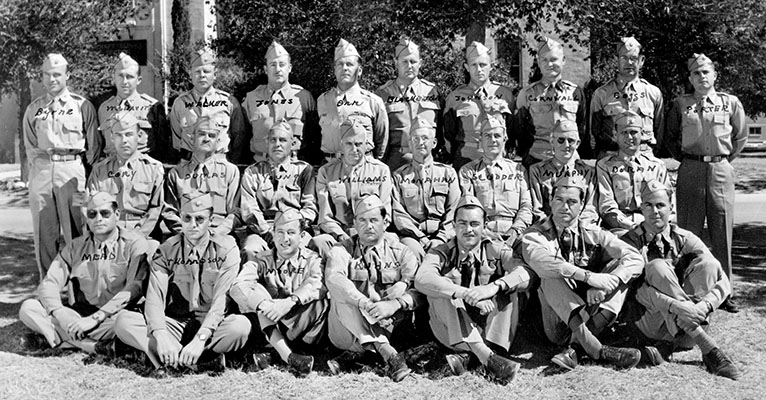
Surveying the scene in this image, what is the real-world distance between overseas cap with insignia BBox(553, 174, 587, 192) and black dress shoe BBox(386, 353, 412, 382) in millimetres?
1674

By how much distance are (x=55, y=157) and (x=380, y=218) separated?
10.3 ft

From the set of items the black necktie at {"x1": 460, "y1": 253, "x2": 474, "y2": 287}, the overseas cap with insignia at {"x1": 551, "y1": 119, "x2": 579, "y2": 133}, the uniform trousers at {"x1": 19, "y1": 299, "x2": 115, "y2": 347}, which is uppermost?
the overseas cap with insignia at {"x1": 551, "y1": 119, "x2": 579, "y2": 133}

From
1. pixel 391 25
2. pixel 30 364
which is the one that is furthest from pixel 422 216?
pixel 391 25

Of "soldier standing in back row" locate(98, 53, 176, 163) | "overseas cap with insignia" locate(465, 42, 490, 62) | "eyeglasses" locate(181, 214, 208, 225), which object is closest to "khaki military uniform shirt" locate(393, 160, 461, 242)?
"overseas cap with insignia" locate(465, 42, 490, 62)

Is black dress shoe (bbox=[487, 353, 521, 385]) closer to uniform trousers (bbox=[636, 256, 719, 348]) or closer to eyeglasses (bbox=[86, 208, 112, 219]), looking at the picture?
uniform trousers (bbox=[636, 256, 719, 348])

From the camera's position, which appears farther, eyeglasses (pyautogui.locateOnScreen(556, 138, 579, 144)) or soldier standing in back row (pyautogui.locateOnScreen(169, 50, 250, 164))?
soldier standing in back row (pyautogui.locateOnScreen(169, 50, 250, 164))

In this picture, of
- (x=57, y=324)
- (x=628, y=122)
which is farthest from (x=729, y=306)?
(x=57, y=324)

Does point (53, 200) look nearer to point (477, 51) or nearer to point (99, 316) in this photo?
point (99, 316)

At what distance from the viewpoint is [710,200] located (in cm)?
689

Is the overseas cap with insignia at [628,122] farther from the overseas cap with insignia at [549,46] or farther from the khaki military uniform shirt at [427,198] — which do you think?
the khaki military uniform shirt at [427,198]

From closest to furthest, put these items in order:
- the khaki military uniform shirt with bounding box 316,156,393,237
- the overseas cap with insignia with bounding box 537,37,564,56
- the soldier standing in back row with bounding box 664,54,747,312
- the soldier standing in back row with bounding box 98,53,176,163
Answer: the khaki military uniform shirt with bounding box 316,156,393,237 → the soldier standing in back row with bounding box 664,54,747,312 → the overseas cap with insignia with bounding box 537,37,564,56 → the soldier standing in back row with bounding box 98,53,176,163

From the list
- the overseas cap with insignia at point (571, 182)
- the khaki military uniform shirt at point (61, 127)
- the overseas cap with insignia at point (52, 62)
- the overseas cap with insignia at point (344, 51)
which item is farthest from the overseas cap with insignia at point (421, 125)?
the overseas cap with insignia at point (52, 62)

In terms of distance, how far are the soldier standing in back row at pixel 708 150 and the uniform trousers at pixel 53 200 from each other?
5220 mm

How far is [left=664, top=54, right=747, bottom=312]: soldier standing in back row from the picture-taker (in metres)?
6.86
